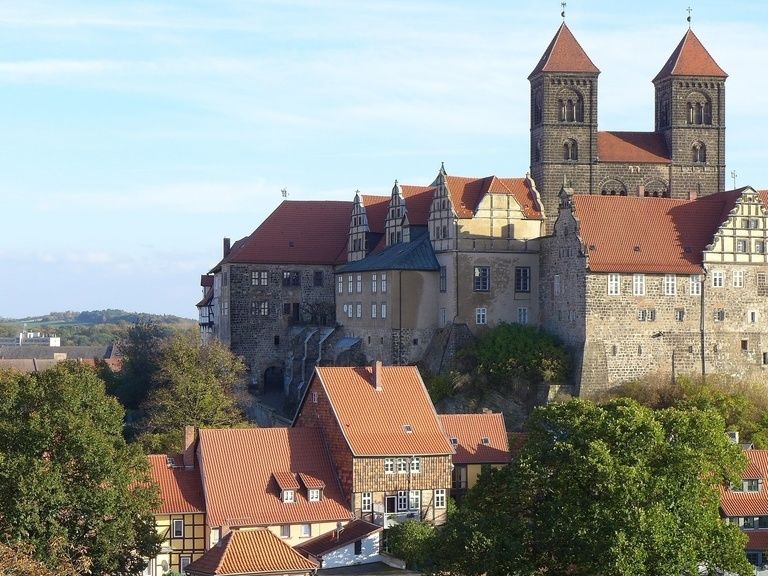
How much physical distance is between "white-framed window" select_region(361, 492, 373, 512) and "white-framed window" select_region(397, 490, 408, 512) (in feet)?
3.58

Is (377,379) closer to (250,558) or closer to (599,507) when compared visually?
(250,558)

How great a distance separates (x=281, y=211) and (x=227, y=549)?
145 ft

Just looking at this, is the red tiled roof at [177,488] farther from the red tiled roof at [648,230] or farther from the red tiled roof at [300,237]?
the red tiled roof at [300,237]

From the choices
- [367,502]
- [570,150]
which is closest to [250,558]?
[367,502]

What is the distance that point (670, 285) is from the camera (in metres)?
69.9

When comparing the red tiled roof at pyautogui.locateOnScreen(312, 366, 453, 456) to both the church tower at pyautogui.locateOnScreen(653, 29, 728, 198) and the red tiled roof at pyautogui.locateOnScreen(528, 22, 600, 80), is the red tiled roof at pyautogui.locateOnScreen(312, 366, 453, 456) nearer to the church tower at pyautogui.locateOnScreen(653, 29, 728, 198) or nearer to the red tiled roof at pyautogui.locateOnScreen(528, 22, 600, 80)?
the red tiled roof at pyautogui.locateOnScreen(528, 22, 600, 80)

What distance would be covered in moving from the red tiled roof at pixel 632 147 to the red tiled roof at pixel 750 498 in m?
27.2

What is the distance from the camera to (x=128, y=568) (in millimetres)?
45125

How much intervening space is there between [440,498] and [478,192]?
21353 mm

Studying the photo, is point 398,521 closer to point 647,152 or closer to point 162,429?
point 162,429

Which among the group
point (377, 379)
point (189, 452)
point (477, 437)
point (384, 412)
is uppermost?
point (377, 379)

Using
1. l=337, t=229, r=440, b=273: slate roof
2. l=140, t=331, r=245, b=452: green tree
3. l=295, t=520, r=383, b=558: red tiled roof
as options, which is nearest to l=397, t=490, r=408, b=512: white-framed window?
l=295, t=520, r=383, b=558: red tiled roof

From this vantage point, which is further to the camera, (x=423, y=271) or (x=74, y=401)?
(x=423, y=271)

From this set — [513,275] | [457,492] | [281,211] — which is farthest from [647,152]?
[457,492]
